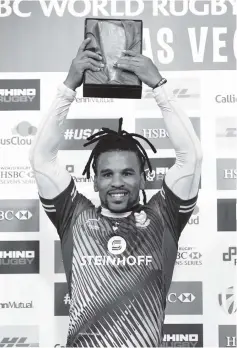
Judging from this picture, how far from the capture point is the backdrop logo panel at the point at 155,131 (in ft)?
7.55

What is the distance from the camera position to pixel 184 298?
2.25 m

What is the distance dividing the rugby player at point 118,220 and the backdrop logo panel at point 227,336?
303 mm

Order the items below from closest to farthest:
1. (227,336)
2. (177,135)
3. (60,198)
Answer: (177,135)
(60,198)
(227,336)

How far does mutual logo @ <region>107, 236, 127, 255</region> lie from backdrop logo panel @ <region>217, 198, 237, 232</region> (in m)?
0.43

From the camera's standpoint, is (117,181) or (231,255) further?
(231,255)

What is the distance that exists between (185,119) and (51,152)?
19.9 inches

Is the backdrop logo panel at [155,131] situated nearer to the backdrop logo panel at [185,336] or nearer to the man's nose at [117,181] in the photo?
→ the man's nose at [117,181]

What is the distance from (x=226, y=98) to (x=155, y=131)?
12.7 inches

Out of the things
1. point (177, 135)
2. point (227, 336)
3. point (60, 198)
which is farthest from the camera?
point (227, 336)

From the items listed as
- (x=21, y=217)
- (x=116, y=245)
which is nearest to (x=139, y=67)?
(x=116, y=245)

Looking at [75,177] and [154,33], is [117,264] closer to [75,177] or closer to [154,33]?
[75,177]

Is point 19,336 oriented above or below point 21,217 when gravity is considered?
below

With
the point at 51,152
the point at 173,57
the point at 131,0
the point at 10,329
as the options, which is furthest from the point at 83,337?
the point at 131,0

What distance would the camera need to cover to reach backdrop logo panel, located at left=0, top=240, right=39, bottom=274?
2275 mm
